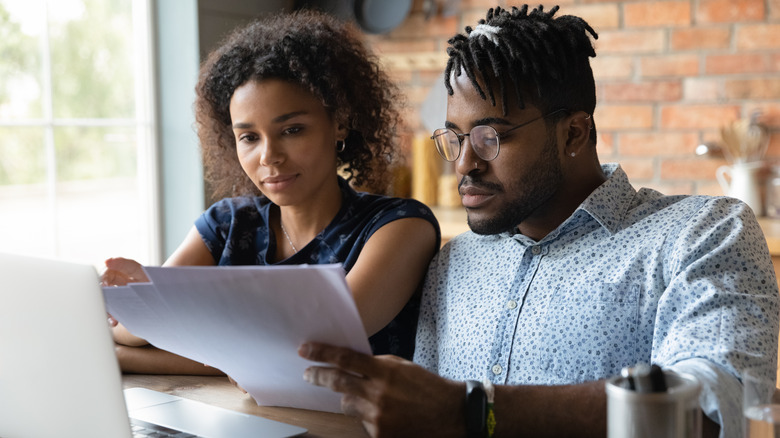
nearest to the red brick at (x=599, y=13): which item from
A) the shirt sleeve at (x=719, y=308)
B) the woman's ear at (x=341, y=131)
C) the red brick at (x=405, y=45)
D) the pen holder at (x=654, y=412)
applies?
the red brick at (x=405, y=45)

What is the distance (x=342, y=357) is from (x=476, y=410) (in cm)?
18

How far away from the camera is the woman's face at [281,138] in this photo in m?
1.52

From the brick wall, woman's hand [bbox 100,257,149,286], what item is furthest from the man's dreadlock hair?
the brick wall

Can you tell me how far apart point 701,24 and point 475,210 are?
1827 mm

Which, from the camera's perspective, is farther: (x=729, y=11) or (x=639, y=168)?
(x=639, y=168)

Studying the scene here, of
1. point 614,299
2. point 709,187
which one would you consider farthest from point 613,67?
point 614,299

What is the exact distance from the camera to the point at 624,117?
2.91 metres

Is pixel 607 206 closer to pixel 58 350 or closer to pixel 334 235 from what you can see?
pixel 334 235

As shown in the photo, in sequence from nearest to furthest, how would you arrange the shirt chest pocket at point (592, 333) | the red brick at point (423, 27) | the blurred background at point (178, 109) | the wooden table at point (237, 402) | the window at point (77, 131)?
the wooden table at point (237, 402), the shirt chest pocket at point (592, 333), the window at point (77, 131), the blurred background at point (178, 109), the red brick at point (423, 27)

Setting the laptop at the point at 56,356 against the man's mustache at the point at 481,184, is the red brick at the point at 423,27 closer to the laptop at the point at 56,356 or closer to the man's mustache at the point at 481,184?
the man's mustache at the point at 481,184

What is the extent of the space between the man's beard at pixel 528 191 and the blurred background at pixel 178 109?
129 cm

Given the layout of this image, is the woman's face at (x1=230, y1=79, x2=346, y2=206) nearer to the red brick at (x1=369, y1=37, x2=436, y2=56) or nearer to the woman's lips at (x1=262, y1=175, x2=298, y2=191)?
the woman's lips at (x1=262, y1=175, x2=298, y2=191)

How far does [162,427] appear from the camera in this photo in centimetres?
107

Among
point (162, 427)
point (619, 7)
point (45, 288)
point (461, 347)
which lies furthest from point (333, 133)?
point (619, 7)
